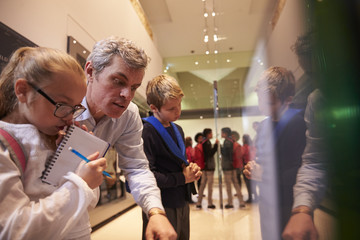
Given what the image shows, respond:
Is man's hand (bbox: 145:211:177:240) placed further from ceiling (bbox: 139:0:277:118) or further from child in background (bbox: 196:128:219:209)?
child in background (bbox: 196:128:219:209)

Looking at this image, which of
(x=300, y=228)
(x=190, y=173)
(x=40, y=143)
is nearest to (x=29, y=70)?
(x=40, y=143)

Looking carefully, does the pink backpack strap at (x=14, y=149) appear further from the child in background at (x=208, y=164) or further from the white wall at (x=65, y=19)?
the child in background at (x=208, y=164)

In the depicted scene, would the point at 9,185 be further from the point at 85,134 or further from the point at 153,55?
the point at 153,55

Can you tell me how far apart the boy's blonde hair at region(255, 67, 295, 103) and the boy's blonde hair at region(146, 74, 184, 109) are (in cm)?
109

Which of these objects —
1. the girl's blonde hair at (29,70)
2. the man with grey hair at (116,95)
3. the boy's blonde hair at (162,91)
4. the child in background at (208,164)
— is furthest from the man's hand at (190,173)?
the girl's blonde hair at (29,70)

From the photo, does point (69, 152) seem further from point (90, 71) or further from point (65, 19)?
point (65, 19)

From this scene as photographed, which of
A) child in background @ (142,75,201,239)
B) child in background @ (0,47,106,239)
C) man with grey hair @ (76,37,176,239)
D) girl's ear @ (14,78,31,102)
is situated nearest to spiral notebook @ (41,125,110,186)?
child in background @ (0,47,106,239)

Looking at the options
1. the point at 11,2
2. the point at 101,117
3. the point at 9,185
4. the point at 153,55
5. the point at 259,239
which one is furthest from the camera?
the point at 153,55

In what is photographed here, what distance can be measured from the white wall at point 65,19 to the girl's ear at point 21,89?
1.11m

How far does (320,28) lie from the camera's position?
20 centimetres

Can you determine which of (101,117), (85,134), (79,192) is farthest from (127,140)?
(79,192)

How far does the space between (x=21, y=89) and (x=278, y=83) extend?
26.4 inches

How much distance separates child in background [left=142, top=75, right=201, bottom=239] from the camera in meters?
1.25

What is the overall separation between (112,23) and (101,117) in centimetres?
265
